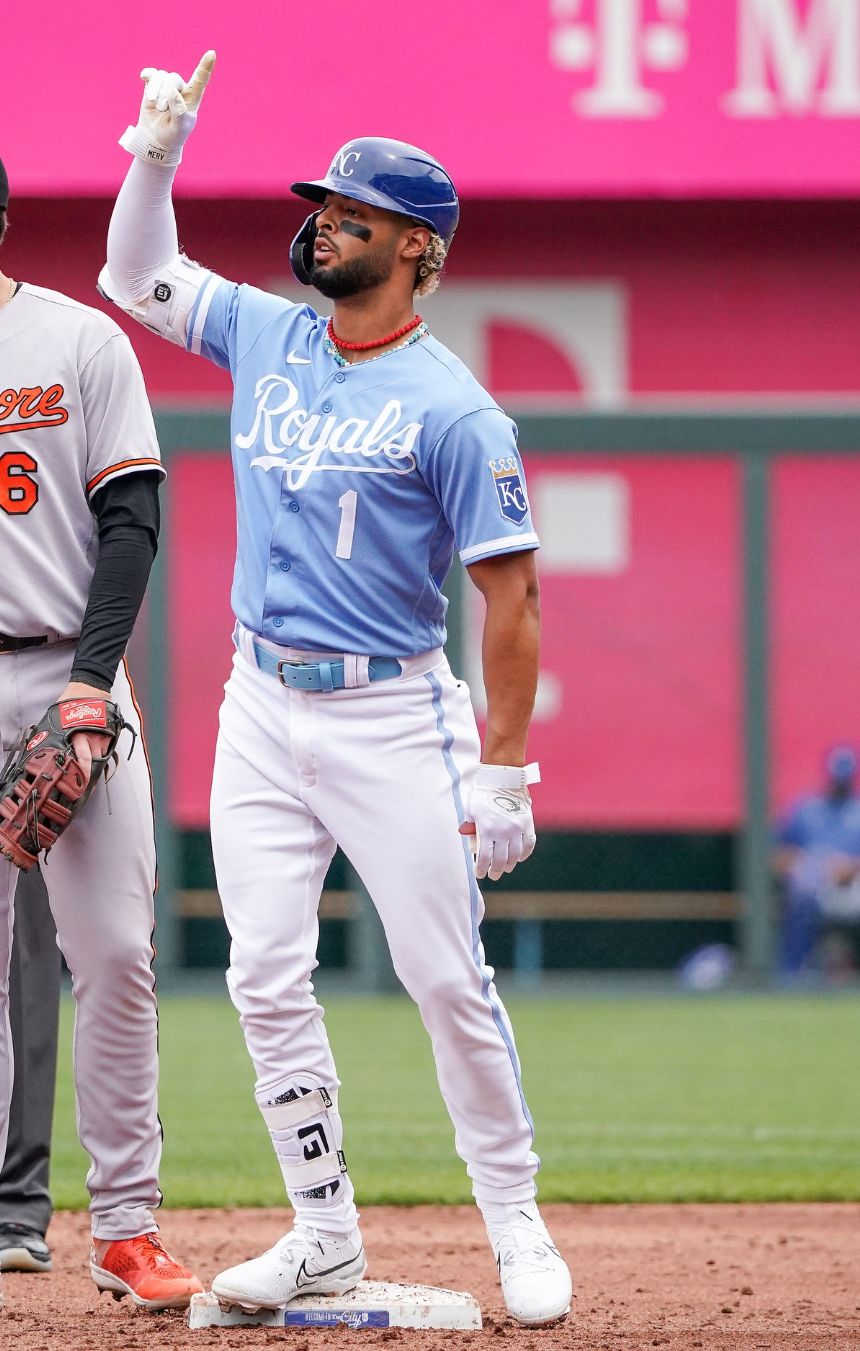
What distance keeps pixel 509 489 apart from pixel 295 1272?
1.33m

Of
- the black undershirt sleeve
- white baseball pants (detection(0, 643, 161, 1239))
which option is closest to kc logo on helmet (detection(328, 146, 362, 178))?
the black undershirt sleeve

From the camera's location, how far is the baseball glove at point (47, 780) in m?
3.11

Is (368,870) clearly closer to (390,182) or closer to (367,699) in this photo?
(367,699)

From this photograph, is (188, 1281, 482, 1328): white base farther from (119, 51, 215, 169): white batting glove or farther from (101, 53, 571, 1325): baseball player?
(119, 51, 215, 169): white batting glove

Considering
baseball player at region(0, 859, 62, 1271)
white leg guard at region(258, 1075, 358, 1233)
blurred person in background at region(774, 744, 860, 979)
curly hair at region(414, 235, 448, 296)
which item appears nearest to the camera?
white leg guard at region(258, 1075, 358, 1233)

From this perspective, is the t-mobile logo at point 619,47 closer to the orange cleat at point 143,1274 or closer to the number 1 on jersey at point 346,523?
the number 1 on jersey at point 346,523

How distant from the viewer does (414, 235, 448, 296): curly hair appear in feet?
11.0

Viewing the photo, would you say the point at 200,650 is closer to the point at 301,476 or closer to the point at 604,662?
the point at 604,662

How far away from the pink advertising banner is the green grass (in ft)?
16.8

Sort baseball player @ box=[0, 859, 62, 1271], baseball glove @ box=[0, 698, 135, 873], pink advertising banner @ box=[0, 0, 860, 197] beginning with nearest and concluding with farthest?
baseball glove @ box=[0, 698, 135, 873]
baseball player @ box=[0, 859, 62, 1271]
pink advertising banner @ box=[0, 0, 860, 197]

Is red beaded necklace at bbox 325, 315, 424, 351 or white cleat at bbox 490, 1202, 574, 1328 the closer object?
white cleat at bbox 490, 1202, 574, 1328

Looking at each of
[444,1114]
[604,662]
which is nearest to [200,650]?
[604,662]

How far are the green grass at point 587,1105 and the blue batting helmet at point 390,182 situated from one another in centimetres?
251

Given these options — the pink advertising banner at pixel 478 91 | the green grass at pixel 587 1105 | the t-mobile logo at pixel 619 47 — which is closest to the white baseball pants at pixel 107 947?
the green grass at pixel 587 1105
